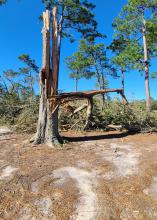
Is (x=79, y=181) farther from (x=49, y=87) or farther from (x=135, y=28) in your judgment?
(x=135, y=28)

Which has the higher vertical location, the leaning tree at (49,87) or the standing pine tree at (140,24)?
the standing pine tree at (140,24)

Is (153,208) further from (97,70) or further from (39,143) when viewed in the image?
(97,70)

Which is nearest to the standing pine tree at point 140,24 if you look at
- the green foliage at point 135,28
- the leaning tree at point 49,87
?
the green foliage at point 135,28

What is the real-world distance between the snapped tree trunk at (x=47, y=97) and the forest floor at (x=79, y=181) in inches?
13.4

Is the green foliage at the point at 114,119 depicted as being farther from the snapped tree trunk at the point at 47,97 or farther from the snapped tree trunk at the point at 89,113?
the snapped tree trunk at the point at 47,97

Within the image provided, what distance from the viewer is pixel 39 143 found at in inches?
247

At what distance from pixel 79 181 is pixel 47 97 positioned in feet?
9.99

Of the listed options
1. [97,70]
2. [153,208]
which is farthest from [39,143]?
[97,70]

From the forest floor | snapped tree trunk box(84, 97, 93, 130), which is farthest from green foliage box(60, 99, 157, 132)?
the forest floor

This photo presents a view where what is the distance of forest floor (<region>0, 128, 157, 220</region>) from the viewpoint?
290 cm

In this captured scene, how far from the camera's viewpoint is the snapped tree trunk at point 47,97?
626 centimetres

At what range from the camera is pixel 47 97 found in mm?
6375

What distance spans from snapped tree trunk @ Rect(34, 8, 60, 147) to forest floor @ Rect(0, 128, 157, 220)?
1.12ft

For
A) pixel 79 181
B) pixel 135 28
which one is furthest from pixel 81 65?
pixel 79 181
